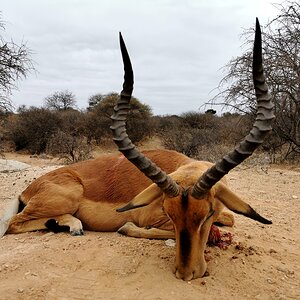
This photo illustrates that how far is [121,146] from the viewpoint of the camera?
4.11 meters

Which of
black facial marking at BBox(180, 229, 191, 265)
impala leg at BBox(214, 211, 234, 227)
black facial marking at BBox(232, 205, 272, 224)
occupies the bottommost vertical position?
impala leg at BBox(214, 211, 234, 227)

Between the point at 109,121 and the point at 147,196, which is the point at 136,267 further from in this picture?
the point at 109,121

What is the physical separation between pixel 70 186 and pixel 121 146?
2.39m

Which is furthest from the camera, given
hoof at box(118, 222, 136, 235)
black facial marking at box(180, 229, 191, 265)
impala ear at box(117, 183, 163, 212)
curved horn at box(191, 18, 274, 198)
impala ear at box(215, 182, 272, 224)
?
hoof at box(118, 222, 136, 235)

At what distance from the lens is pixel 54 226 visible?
236 inches

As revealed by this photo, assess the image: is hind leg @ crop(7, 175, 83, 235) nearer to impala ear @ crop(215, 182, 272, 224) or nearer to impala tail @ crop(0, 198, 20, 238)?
impala tail @ crop(0, 198, 20, 238)

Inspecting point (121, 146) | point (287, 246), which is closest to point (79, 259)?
point (121, 146)

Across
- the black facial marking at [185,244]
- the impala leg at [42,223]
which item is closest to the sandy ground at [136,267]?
the impala leg at [42,223]

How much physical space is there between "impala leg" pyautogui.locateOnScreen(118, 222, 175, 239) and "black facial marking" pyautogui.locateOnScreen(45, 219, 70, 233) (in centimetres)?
88

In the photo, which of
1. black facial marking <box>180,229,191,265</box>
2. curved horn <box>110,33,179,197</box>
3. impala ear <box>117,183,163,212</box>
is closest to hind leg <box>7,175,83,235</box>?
impala ear <box>117,183,163,212</box>

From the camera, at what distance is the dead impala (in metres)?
3.87

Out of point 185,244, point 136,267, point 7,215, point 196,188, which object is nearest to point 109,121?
point 7,215

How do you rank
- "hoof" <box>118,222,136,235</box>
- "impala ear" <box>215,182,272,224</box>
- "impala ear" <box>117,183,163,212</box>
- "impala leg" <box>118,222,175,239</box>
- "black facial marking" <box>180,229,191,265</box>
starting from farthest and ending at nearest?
"hoof" <box>118,222,136,235</box>, "impala leg" <box>118,222,175,239</box>, "impala ear" <box>117,183,163,212</box>, "impala ear" <box>215,182,272,224</box>, "black facial marking" <box>180,229,191,265</box>

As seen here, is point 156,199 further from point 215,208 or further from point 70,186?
point 70,186
